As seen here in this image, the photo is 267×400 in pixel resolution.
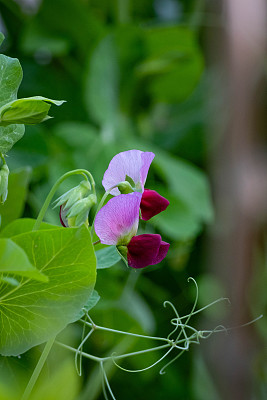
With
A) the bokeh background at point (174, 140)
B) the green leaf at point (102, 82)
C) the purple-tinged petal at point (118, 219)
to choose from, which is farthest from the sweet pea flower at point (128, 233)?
the green leaf at point (102, 82)

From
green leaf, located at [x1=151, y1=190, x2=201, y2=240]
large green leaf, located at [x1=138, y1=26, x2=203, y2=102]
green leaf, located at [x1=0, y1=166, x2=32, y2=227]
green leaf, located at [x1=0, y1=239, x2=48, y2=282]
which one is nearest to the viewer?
green leaf, located at [x1=0, y1=239, x2=48, y2=282]

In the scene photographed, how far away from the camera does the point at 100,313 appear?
614 millimetres

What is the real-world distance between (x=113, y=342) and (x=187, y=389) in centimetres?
18

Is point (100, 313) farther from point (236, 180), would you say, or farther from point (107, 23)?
point (107, 23)

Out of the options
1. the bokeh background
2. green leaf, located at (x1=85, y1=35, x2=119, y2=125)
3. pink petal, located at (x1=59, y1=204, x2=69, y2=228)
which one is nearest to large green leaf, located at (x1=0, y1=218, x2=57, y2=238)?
pink petal, located at (x1=59, y1=204, x2=69, y2=228)

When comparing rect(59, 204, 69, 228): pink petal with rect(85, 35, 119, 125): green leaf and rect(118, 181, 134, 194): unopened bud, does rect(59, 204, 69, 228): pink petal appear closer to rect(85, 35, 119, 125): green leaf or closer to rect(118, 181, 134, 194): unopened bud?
rect(118, 181, 134, 194): unopened bud

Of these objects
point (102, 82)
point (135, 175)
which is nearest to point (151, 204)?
point (135, 175)

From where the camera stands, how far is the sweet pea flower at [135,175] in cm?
25

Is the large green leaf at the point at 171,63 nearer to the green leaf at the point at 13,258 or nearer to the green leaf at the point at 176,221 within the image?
the green leaf at the point at 176,221

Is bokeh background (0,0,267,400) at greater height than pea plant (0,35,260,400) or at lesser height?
lesser

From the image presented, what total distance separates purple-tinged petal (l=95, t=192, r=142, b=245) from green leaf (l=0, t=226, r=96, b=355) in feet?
0.04

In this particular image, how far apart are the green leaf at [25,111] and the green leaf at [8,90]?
0.02m

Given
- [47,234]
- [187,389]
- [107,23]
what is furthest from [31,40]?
[47,234]

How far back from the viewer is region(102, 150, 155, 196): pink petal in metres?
0.25
